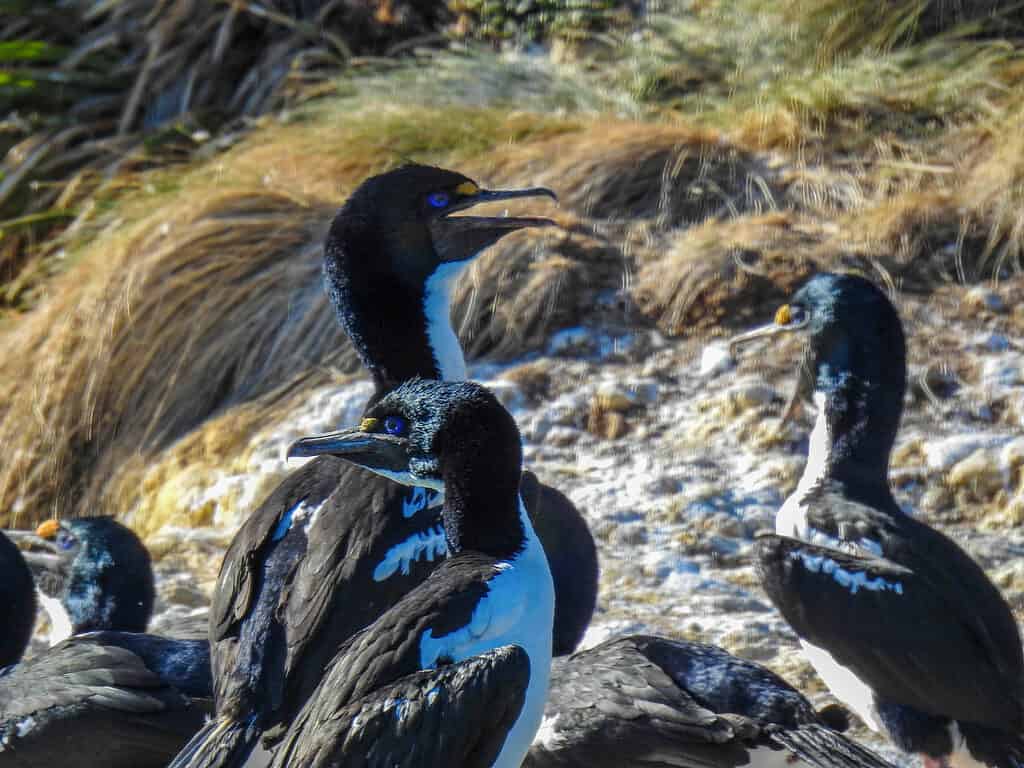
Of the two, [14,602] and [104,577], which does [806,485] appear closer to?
[104,577]

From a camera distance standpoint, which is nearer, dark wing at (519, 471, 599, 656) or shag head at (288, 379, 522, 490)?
shag head at (288, 379, 522, 490)

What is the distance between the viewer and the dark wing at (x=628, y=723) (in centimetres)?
380

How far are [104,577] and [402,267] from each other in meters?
1.54

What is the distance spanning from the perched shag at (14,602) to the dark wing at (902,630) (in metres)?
2.64

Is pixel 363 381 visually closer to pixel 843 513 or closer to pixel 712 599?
pixel 712 599

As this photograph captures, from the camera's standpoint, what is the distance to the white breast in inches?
130

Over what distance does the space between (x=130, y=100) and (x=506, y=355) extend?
351 centimetres

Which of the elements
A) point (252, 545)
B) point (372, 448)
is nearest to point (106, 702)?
point (252, 545)

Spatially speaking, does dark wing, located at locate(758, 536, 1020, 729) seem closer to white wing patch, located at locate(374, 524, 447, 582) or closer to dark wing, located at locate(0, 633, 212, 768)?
white wing patch, located at locate(374, 524, 447, 582)

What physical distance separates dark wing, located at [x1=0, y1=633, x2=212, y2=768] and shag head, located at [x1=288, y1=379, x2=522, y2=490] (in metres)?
1.13

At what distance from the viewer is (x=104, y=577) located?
17.7ft

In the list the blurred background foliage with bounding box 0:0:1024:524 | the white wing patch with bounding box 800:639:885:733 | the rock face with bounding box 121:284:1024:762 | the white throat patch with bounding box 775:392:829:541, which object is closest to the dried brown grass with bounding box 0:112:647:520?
the blurred background foliage with bounding box 0:0:1024:524

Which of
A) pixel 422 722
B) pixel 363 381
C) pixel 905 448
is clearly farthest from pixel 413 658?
pixel 363 381

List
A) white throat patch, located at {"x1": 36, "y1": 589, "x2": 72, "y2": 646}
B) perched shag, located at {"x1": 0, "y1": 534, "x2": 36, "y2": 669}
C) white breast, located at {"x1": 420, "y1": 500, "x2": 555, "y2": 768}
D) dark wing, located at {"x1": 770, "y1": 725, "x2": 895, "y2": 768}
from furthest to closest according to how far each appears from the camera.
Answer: white throat patch, located at {"x1": 36, "y1": 589, "x2": 72, "y2": 646} → perched shag, located at {"x1": 0, "y1": 534, "x2": 36, "y2": 669} → dark wing, located at {"x1": 770, "y1": 725, "x2": 895, "y2": 768} → white breast, located at {"x1": 420, "y1": 500, "x2": 555, "y2": 768}
